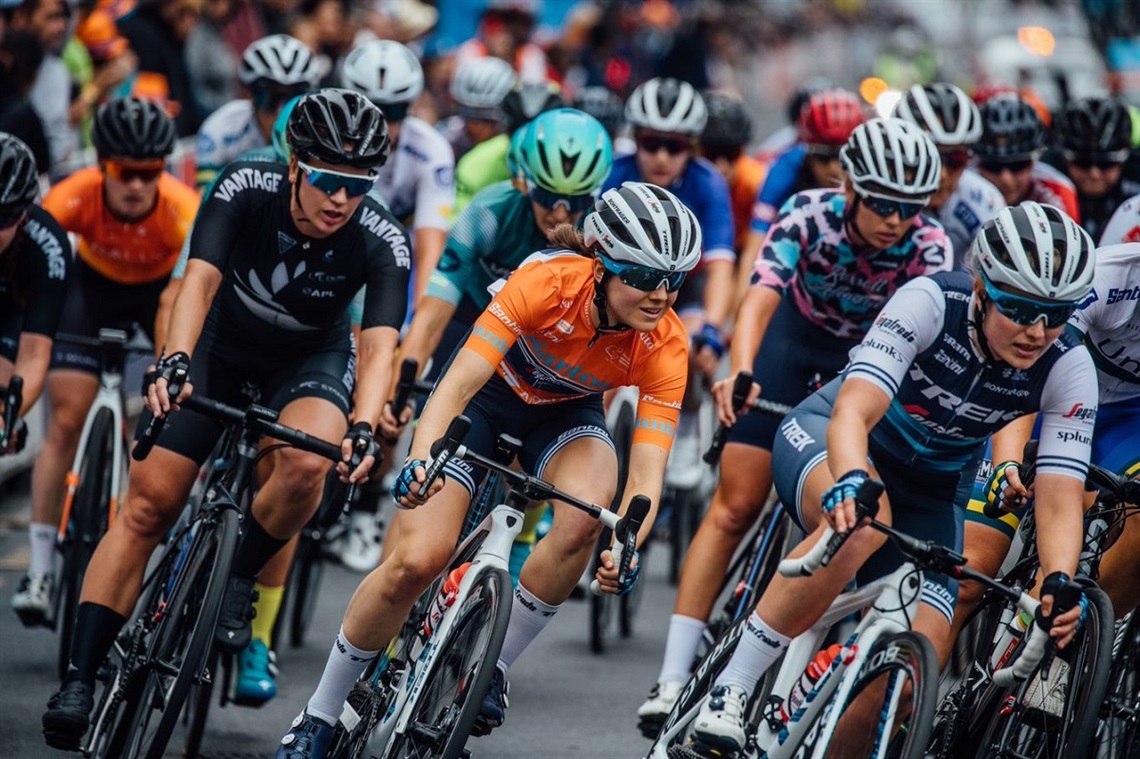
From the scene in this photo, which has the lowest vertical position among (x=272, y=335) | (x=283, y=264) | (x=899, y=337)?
(x=272, y=335)

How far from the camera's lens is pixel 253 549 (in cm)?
633

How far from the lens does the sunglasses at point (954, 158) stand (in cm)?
813

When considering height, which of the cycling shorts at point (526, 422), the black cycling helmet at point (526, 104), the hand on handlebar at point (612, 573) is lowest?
the hand on handlebar at point (612, 573)

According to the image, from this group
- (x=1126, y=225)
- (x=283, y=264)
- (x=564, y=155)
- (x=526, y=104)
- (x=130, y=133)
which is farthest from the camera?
(x=526, y=104)

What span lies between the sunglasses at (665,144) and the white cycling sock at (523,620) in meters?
3.99

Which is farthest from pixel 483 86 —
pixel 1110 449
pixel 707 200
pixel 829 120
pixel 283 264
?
pixel 1110 449

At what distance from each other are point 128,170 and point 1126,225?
428 centimetres

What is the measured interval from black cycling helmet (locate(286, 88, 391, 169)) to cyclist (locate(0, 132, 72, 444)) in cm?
120

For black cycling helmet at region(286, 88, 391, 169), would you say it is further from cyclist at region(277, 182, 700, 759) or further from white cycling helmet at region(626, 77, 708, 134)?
white cycling helmet at region(626, 77, 708, 134)

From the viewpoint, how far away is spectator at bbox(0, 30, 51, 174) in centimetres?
1030

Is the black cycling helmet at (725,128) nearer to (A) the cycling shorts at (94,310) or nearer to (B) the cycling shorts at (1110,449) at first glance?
(A) the cycling shorts at (94,310)

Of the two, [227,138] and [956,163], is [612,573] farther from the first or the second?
[227,138]

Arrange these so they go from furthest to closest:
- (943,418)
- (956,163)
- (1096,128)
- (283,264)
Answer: (1096,128) < (956,163) < (283,264) < (943,418)

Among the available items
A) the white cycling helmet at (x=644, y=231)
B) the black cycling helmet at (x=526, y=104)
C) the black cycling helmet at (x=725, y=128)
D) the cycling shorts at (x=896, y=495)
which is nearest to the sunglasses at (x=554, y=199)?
the white cycling helmet at (x=644, y=231)
